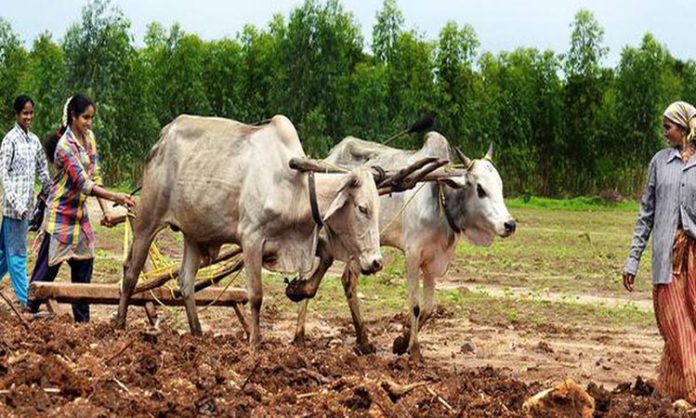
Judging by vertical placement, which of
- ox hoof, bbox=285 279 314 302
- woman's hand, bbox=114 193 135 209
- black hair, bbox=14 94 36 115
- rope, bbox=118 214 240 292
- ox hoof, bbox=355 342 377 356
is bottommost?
ox hoof, bbox=355 342 377 356

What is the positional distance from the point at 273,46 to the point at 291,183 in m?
43.4

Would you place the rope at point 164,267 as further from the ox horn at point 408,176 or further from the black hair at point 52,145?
the ox horn at point 408,176

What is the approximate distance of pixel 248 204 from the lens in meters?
9.39

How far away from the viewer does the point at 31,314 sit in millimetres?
9891

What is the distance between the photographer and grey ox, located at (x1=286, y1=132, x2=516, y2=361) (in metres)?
10.8

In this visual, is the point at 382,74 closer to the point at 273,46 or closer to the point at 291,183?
the point at 273,46

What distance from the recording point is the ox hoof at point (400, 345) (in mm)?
11023

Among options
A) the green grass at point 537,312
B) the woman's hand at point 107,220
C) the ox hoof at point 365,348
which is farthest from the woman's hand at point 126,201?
the green grass at point 537,312

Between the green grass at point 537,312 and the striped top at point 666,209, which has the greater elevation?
the striped top at point 666,209

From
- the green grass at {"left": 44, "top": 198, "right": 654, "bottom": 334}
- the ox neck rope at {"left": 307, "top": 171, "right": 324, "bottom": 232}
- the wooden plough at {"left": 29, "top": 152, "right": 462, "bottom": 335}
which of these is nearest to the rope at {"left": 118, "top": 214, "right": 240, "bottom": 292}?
the wooden plough at {"left": 29, "top": 152, "right": 462, "bottom": 335}

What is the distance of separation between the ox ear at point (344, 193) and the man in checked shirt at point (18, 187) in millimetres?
3089

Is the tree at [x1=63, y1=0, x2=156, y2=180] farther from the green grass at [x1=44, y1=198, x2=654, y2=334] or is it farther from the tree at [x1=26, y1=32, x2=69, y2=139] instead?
the green grass at [x1=44, y1=198, x2=654, y2=334]

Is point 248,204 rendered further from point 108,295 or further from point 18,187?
point 18,187

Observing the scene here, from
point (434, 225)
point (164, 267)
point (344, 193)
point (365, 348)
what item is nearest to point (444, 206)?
point (434, 225)
